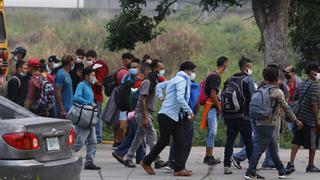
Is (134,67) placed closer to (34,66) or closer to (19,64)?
(34,66)

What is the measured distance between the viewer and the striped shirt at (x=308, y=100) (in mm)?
12906

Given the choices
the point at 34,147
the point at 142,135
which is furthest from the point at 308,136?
the point at 34,147

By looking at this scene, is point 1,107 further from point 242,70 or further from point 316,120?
point 316,120

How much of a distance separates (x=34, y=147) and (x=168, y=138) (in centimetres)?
375

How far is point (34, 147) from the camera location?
8680 millimetres

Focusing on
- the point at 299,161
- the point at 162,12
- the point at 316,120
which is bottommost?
the point at 299,161

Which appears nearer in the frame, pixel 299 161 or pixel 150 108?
pixel 150 108

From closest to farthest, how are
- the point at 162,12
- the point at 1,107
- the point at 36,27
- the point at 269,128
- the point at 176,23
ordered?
the point at 1,107
the point at 269,128
the point at 162,12
the point at 176,23
the point at 36,27

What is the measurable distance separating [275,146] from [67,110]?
354cm

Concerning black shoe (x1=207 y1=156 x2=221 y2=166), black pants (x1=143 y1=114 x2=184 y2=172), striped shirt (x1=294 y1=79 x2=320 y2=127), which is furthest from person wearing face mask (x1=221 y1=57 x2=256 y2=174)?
black shoe (x1=207 y1=156 x2=221 y2=166)

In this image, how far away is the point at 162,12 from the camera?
20781 mm

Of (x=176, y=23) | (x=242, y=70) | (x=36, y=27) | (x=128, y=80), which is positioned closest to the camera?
(x=242, y=70)

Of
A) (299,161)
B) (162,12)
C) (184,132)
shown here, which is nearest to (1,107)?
(184,132)

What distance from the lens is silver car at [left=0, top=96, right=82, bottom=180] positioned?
8.46 m
